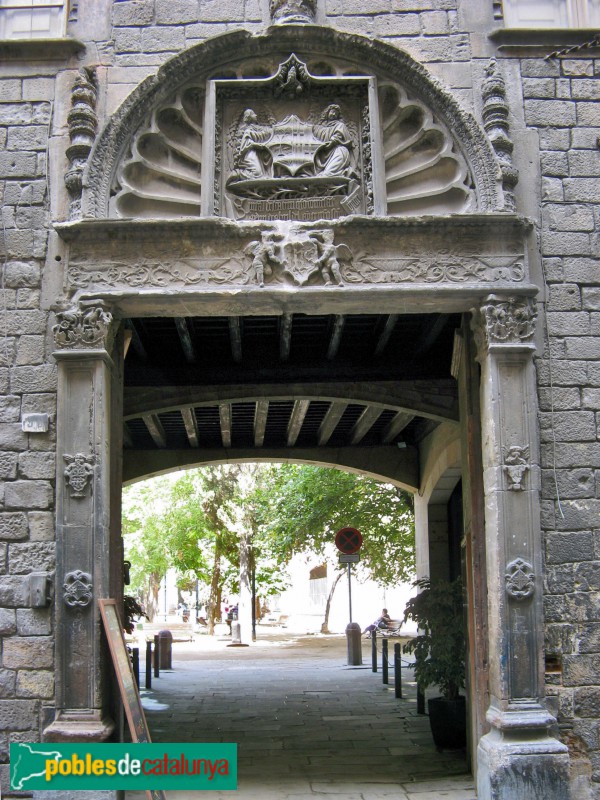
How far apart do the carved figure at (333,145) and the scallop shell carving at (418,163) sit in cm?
33

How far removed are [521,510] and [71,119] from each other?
4458 mm

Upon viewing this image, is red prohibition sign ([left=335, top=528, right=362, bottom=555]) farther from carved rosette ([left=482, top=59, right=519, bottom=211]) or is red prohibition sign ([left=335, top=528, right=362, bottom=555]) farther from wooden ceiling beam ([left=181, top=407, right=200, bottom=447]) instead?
carved rosette ([left=482, top=59, right=519, bottom=211])

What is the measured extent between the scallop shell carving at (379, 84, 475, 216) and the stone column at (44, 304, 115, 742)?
252cm

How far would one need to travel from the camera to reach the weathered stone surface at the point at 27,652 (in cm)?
630

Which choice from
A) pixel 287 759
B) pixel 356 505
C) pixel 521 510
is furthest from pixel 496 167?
pixel 356 505

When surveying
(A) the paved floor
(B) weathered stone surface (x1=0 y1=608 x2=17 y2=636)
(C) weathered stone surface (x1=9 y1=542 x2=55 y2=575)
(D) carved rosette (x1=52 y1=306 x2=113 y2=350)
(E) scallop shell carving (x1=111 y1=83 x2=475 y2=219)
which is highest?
(E) scallop shell carving (x1=111 y1=83 x2=475 y2=219)

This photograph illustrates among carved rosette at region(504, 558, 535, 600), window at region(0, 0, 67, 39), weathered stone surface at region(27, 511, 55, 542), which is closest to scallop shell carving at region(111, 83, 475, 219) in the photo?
window at region(0, 0, 67, 39)

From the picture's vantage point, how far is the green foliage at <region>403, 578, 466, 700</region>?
8508 millimetres

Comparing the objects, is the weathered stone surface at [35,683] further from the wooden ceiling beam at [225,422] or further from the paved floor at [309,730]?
the wooden ceiling beam at [225,422]

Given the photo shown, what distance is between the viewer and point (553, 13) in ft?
24.3

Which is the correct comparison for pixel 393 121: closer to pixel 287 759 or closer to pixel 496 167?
pixel 496 167

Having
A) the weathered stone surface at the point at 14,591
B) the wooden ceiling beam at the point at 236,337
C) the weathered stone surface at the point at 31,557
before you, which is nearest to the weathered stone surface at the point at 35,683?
the weathered stone surface at the point at 14,591

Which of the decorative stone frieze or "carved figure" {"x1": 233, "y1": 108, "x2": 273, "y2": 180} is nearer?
the decorative stone frieze

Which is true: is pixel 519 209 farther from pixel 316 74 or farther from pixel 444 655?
pixel 444 655
